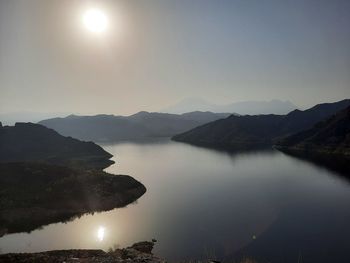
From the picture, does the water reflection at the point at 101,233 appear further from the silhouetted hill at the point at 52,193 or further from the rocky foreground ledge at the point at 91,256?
the silhouetted hill at the point at 52,193

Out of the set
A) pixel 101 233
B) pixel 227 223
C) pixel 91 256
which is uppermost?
pixel 91 256

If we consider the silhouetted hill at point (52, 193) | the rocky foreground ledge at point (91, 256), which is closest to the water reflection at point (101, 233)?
the rocky foreground ledge at point (91, 256)

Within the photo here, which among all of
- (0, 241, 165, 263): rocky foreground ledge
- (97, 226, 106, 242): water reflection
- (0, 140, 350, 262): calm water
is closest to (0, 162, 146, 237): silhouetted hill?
(0, 140, 350, 262): calm water

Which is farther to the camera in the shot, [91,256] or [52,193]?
[52,193]

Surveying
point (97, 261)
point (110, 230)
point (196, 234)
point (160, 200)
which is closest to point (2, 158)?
point (160, 200)

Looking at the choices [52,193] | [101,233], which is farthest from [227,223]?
[52,193]

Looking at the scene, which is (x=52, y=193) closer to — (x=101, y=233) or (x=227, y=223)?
(x=101, y=233)

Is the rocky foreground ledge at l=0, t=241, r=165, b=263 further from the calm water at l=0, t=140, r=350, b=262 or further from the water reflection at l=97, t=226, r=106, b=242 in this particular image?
the water reflection at l=97, t=226, r=106, b=242
